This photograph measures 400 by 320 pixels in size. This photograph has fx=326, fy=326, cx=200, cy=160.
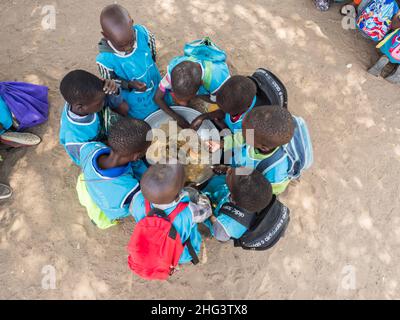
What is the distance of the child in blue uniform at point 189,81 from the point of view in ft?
7.60

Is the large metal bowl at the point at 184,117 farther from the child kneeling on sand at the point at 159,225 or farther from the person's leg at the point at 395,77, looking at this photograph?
the person's leg at the point at 395,77

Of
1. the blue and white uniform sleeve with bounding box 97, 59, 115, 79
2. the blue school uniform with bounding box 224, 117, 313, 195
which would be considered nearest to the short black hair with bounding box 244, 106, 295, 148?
the blue school uniform with bounding box 224, 117, 313, 195

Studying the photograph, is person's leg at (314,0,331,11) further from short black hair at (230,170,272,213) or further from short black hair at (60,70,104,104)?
short black hair at (60,70,104,104)

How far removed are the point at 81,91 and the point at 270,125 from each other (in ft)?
4.18

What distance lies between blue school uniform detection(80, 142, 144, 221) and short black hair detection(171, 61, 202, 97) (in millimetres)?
669

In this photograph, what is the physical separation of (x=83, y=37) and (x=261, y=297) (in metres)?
3.12

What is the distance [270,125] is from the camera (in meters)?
2.04

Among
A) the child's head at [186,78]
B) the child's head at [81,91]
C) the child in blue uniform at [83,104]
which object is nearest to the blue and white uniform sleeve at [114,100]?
the child in blue uniform at [83,104]

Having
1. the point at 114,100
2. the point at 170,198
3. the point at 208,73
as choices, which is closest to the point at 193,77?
the point at 208,73

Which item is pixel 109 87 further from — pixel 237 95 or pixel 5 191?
pixel 5 191

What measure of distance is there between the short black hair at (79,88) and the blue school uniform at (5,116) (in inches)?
37.1

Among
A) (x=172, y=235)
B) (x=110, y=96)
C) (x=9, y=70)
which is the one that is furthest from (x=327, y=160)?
(x=9, y=70)

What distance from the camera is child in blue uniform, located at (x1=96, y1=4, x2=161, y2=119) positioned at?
2326 mm
